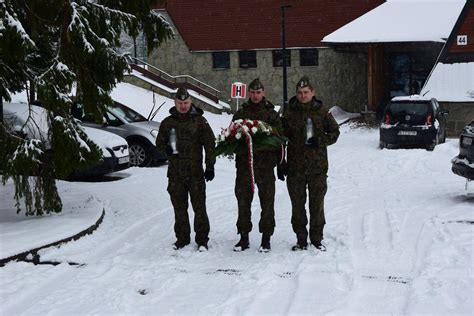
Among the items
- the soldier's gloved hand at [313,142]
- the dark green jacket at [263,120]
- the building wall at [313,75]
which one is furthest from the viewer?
the building wall at [313,75]

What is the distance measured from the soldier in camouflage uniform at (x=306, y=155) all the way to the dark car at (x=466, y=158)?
3711mm

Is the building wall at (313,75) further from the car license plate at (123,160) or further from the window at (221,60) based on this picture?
the car license plate at (123,160)

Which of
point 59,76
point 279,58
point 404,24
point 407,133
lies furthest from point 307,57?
point 59,76

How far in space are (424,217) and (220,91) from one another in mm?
28046

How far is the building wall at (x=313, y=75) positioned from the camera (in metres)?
35.3

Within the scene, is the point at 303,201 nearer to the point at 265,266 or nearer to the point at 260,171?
the point at 260,171

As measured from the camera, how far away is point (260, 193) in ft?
25.3

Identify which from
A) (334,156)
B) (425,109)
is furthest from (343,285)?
(425,109)

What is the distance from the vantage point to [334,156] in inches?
688

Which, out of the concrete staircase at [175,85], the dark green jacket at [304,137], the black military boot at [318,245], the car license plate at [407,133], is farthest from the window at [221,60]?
the black military boot at [318,245]

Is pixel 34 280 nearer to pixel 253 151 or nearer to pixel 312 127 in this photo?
pixel 253 151

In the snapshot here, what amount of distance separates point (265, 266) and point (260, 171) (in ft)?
3.80

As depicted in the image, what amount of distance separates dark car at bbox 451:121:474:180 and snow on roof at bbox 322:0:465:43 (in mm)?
17566

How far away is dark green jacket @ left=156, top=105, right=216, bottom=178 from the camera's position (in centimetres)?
773
